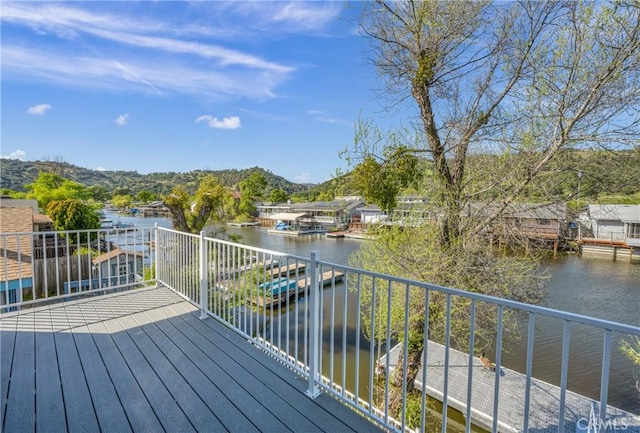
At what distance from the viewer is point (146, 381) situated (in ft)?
7.76

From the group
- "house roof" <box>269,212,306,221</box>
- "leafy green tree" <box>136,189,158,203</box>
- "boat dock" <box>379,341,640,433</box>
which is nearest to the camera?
"boat dock" <box>379,341,640,433</box>

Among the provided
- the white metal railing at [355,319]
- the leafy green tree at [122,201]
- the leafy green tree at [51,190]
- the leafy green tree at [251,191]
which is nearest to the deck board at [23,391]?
the white metal railing at [355,319]

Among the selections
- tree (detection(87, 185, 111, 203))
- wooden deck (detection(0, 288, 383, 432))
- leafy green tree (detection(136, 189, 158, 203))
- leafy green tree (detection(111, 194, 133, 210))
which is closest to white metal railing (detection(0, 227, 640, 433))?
wooden deck (detection(0, 288, 383, 432))

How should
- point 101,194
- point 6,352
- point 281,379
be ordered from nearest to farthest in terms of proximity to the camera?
point 281,379 < point 6,352 < point 101,194

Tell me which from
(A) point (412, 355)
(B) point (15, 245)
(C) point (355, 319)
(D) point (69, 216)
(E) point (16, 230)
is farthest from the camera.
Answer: (D) point (69, 216)

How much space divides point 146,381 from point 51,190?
2791 centimetres

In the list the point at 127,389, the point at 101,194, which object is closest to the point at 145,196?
the point at 101,194

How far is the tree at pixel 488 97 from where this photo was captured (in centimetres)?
505

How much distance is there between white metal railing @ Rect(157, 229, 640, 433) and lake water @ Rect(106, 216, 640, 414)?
0.55 metres

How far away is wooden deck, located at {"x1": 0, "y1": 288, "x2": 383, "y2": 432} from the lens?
1.95 metres

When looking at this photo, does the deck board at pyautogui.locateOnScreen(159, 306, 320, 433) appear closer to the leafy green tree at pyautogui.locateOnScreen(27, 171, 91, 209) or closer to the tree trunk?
the tree trunk

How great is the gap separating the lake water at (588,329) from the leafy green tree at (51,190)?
1851cm

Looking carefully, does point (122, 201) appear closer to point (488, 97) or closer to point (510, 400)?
point (488, 97)

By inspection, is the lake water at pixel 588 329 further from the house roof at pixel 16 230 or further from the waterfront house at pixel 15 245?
the house roof at pixel 16 230
